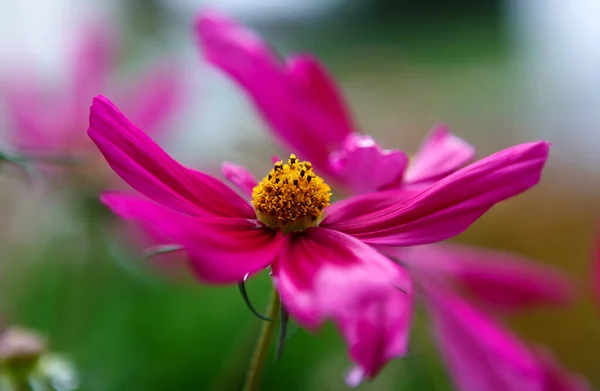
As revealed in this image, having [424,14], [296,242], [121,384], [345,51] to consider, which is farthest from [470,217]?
[424,14]

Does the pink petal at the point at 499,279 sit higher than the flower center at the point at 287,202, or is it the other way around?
the pink petal at the point at 499,279

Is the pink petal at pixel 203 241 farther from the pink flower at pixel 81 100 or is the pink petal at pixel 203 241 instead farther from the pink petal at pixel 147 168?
the pink flower at pixel 81 100

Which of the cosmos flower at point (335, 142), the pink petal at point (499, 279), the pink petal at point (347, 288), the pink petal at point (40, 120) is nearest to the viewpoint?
the pink petal at point (347, 288)

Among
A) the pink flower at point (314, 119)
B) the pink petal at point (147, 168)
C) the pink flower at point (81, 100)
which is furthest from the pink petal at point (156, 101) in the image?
the pink petal at point (147, 168)

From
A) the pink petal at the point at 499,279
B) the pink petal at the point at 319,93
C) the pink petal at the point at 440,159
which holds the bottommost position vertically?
the pink petal at the point at 440,159

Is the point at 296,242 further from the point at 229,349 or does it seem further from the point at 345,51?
the point at 345,51

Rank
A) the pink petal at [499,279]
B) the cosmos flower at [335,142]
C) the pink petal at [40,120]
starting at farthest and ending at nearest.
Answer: the pink petal at [40,120] < the pink petal at [499,279] < the cosmos flower at [335,142]

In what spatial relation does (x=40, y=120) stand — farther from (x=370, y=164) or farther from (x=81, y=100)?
(x=370, y=164)
